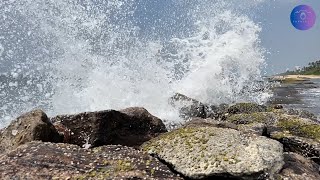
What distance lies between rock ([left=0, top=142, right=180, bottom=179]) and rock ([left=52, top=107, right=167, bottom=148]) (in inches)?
72.9

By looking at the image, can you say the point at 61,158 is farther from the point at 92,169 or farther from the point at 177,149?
the point at 177,149

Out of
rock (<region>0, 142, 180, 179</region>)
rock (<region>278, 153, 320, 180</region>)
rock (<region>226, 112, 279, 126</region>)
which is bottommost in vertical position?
rock (<region>278, 153, 320, 180</region>)

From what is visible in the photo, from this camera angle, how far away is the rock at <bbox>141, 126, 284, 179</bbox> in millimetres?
7203

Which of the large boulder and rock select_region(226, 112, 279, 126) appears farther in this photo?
rock select_region(226, 112, 279, 126)

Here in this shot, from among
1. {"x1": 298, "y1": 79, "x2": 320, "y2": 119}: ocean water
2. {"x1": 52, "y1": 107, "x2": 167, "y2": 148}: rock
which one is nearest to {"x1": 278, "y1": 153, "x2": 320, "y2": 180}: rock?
{"x1": 52, "y1": 107, "x2": 167, "y2": 148}: rock

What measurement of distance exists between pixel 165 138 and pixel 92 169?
6.97 feet

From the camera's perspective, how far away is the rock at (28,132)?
8.45 m

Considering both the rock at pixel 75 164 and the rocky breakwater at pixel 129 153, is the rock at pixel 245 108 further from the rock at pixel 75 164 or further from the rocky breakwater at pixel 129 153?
the rock at pixel 75 164

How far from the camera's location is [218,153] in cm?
757

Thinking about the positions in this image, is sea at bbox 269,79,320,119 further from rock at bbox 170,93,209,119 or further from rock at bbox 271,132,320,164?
rock at bbox 271,132,320,164

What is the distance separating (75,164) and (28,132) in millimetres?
1898

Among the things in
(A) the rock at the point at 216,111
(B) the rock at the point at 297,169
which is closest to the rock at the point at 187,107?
(A) the rock at the point at 216,111

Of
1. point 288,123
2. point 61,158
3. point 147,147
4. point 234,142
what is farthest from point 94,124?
point 288,123

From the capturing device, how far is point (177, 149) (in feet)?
26.3
